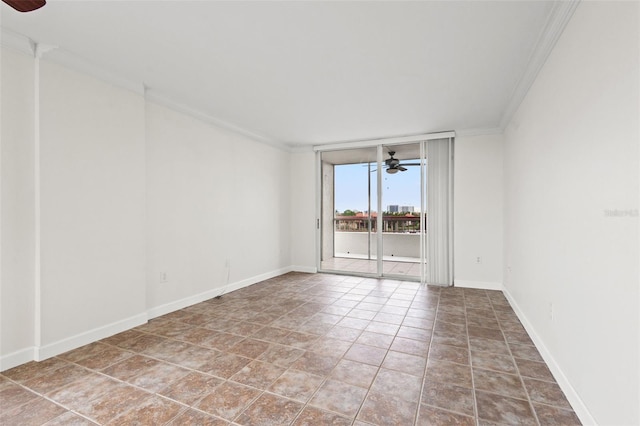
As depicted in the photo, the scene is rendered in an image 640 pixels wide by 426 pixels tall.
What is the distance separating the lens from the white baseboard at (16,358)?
2.23 metres

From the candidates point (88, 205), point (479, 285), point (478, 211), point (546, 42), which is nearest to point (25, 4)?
point (88, 205)

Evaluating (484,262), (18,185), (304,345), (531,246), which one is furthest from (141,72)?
(484,262)

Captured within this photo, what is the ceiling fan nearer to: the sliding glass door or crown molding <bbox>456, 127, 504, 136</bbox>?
the sliding glass door

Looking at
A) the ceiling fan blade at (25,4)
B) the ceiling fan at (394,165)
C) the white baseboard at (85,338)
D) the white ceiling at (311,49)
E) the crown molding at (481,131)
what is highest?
the white ceiling at (311,49)

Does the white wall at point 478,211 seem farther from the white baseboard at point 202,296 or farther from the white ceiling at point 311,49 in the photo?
the white baseboard at point 202,296

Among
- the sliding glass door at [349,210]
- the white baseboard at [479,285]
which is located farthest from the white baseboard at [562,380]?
the sliding glass door at [349,210]

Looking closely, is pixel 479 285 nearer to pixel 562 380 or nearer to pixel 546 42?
pixel 562 380

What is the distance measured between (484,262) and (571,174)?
9.97 feet

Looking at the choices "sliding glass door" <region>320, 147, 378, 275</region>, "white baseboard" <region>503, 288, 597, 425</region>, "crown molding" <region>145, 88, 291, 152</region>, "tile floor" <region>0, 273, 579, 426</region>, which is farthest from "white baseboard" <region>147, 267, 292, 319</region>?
"white baseboard" <region>503, 288, 597, 425</region>

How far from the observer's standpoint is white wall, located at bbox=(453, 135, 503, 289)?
4.52 meters

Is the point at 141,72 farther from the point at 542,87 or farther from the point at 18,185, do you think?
the point at 542,87

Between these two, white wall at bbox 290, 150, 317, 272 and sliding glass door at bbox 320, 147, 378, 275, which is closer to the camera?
white wall at bbox 290, 150, 317, 272

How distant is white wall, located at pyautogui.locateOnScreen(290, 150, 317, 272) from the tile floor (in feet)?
7.88

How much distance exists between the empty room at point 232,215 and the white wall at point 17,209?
0.01 metres
